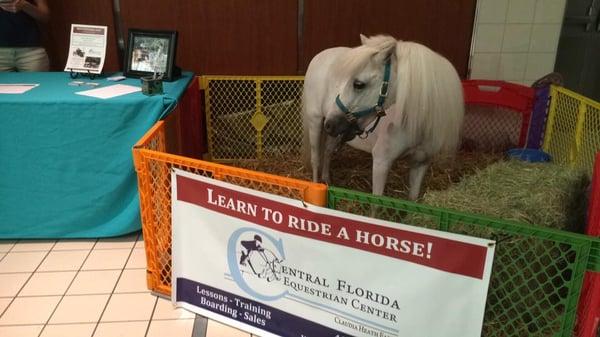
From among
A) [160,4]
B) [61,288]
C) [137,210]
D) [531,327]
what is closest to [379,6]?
[160,4]

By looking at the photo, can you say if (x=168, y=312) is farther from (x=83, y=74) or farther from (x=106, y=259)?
(x=83, y=74)

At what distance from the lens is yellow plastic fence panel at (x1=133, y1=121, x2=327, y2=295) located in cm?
153

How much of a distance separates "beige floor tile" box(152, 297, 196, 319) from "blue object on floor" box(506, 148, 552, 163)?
7.01 feet

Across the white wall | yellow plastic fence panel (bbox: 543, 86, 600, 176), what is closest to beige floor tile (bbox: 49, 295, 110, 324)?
yellow plastic fence panel (bbox: 543, 86, 600, 176)

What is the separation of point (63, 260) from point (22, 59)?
63.1 inches

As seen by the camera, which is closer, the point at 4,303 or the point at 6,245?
the point at 4,303

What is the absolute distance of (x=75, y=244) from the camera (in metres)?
2.54

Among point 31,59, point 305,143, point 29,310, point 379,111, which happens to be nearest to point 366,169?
point 305,143

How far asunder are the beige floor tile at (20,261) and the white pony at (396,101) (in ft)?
5.74

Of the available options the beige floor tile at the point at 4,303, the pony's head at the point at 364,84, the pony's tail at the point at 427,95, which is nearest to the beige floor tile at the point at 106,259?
the beige floor tile at the point at 4,303

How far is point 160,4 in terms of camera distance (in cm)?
343

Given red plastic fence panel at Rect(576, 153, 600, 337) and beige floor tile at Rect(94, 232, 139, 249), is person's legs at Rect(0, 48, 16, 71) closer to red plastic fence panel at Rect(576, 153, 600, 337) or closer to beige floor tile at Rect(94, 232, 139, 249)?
beige floor tile at Rect(94, 232, 139, 249)

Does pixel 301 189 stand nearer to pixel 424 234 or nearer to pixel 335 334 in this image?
pixel 424 234

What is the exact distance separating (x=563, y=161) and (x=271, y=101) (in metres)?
2.12
